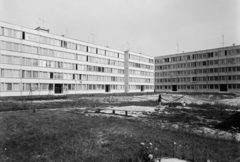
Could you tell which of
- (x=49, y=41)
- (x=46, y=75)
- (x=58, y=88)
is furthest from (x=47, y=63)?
(x=58, y=88)

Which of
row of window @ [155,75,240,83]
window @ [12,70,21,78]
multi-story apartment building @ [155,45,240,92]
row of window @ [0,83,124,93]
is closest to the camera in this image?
row of window @ [0,83,124,93]

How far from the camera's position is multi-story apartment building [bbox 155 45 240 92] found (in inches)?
2361

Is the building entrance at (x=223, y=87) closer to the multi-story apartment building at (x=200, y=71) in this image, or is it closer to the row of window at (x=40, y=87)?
the multi-story apartment building at (x=200, y=71)

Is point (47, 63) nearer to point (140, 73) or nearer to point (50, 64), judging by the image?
point (50, 64)

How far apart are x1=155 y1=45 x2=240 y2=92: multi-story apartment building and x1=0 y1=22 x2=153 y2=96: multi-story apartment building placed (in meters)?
30.0

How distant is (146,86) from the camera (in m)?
80.9

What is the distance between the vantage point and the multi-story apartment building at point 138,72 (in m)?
70.4

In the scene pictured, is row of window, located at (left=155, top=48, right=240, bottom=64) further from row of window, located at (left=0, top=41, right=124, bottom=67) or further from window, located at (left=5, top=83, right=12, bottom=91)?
window, located at (left=5, top=83, right=12, bottom=91)

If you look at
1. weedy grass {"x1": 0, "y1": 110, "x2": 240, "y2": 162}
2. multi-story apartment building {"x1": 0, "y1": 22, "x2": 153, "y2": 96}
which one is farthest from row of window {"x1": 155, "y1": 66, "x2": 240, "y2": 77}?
weedy grass {"x1": 0, "y1": 110, "x2": 240, "y2": 162}

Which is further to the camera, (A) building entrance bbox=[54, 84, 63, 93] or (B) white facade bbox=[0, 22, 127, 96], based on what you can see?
(A) building entrance bbox=[54, 84, 63, 93]

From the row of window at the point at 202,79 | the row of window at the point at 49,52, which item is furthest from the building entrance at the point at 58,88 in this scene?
the row of window at the point at 202,79

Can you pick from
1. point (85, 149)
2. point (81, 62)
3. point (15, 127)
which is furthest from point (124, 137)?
point (81, 62)

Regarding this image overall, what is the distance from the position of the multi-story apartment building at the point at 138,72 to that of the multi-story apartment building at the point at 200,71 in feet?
20.7

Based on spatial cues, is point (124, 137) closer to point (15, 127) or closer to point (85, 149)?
point (85, 149)
